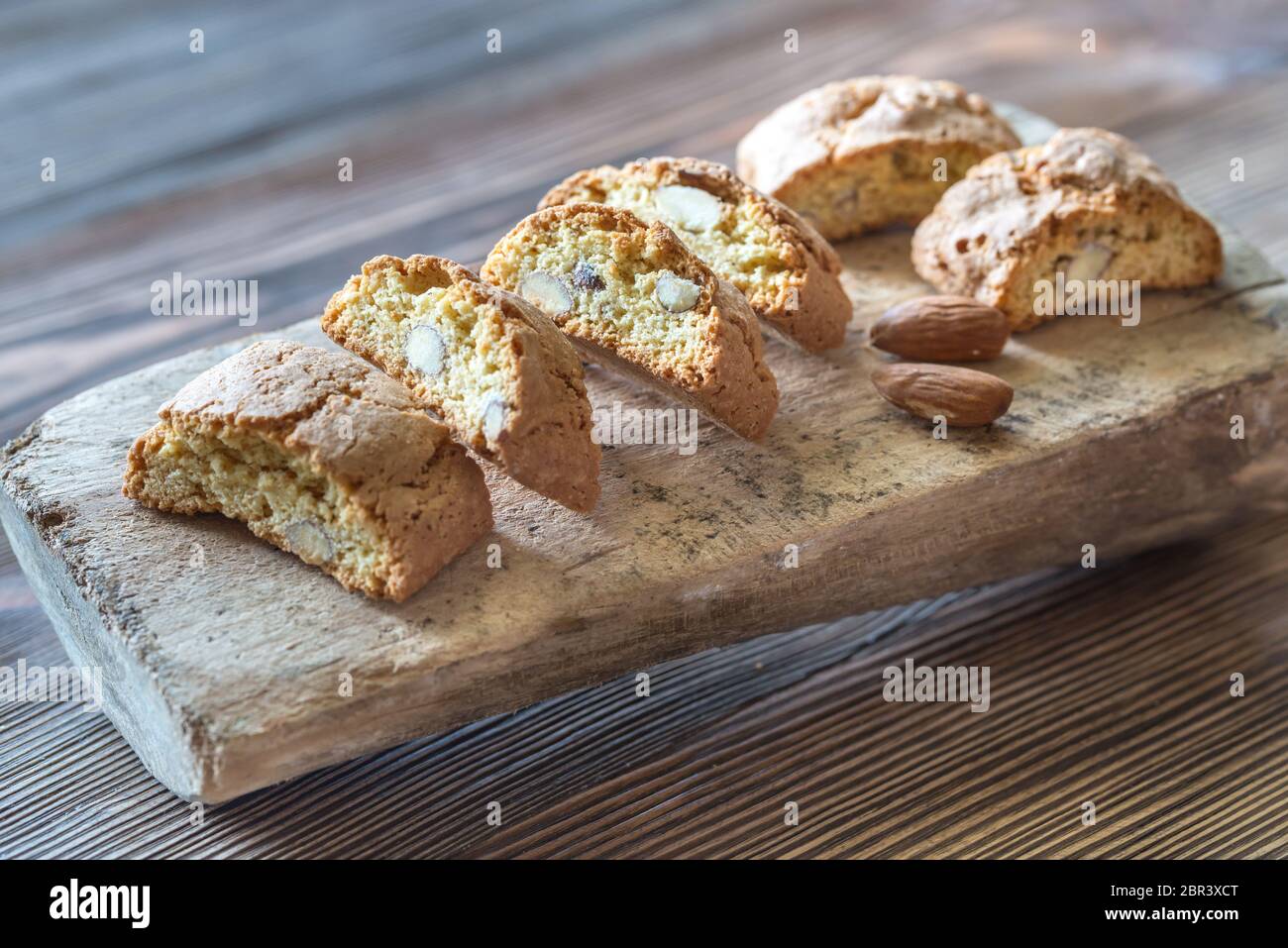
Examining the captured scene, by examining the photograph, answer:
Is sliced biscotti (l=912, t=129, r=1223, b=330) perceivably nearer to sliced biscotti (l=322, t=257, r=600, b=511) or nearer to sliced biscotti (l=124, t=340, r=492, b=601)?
sliced biscotti (l=322, t=257, r=600, b=511)

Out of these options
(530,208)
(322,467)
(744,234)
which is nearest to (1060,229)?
(744,234)

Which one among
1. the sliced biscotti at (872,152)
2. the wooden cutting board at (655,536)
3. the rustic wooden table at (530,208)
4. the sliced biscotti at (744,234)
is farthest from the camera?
the sliced biscotti at (872,152)

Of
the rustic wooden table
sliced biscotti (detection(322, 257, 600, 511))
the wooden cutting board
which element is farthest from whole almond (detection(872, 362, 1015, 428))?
sliced biscotti (detection(322, 257, 600, 511))

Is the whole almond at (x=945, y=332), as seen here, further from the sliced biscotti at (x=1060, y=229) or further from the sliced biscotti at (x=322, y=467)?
the sliced biscotti at (x=322, y=467)

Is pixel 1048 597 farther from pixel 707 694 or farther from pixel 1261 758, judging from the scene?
pixel 707 694

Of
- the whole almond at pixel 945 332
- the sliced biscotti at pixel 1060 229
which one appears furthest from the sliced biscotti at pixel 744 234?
the sliced biscotti at pixel 1060 229

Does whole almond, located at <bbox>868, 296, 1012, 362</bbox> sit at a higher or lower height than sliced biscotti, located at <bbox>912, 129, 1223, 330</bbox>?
lower
